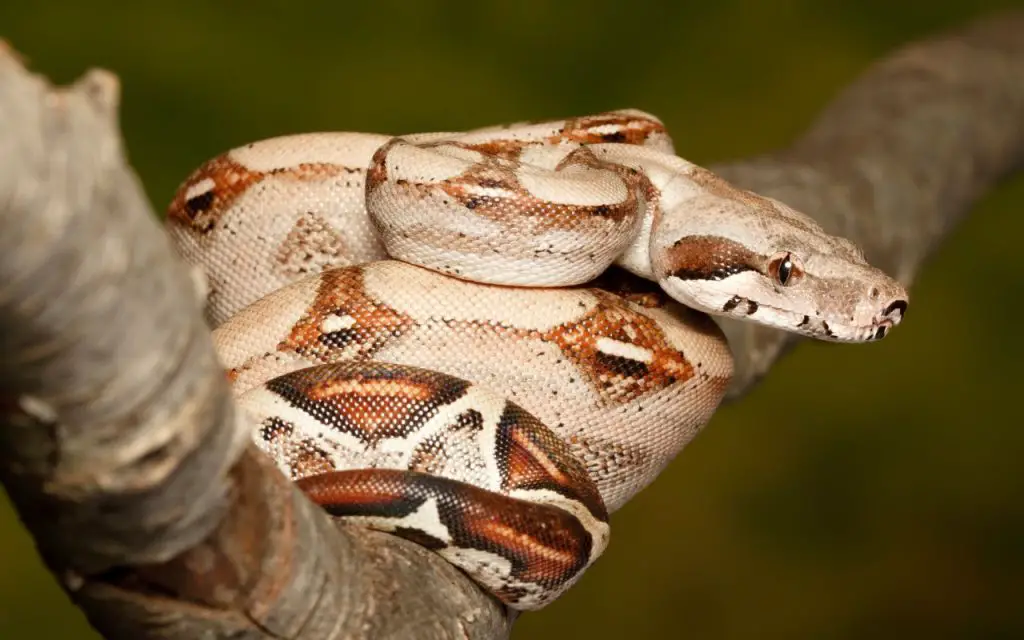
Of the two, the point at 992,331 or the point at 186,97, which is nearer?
the point at 186,97

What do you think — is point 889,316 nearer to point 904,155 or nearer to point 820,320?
point 820,320

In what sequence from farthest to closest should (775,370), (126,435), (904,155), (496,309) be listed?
1. (775,370)
2. (904,155)
3. (496,309)
4. (126,435)

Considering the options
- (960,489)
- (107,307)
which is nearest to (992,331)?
(960,489)

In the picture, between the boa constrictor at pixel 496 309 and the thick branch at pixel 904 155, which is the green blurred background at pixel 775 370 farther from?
the boa constrictor at pixel 496 309

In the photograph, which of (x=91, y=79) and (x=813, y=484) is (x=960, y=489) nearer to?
(x=813, y=484)

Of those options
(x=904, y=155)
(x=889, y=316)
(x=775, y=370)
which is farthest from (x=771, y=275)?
(x=775, y=370)

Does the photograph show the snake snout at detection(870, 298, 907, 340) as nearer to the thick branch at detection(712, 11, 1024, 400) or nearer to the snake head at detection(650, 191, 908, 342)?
the snake head at detection(650, 191, 908, 342)
